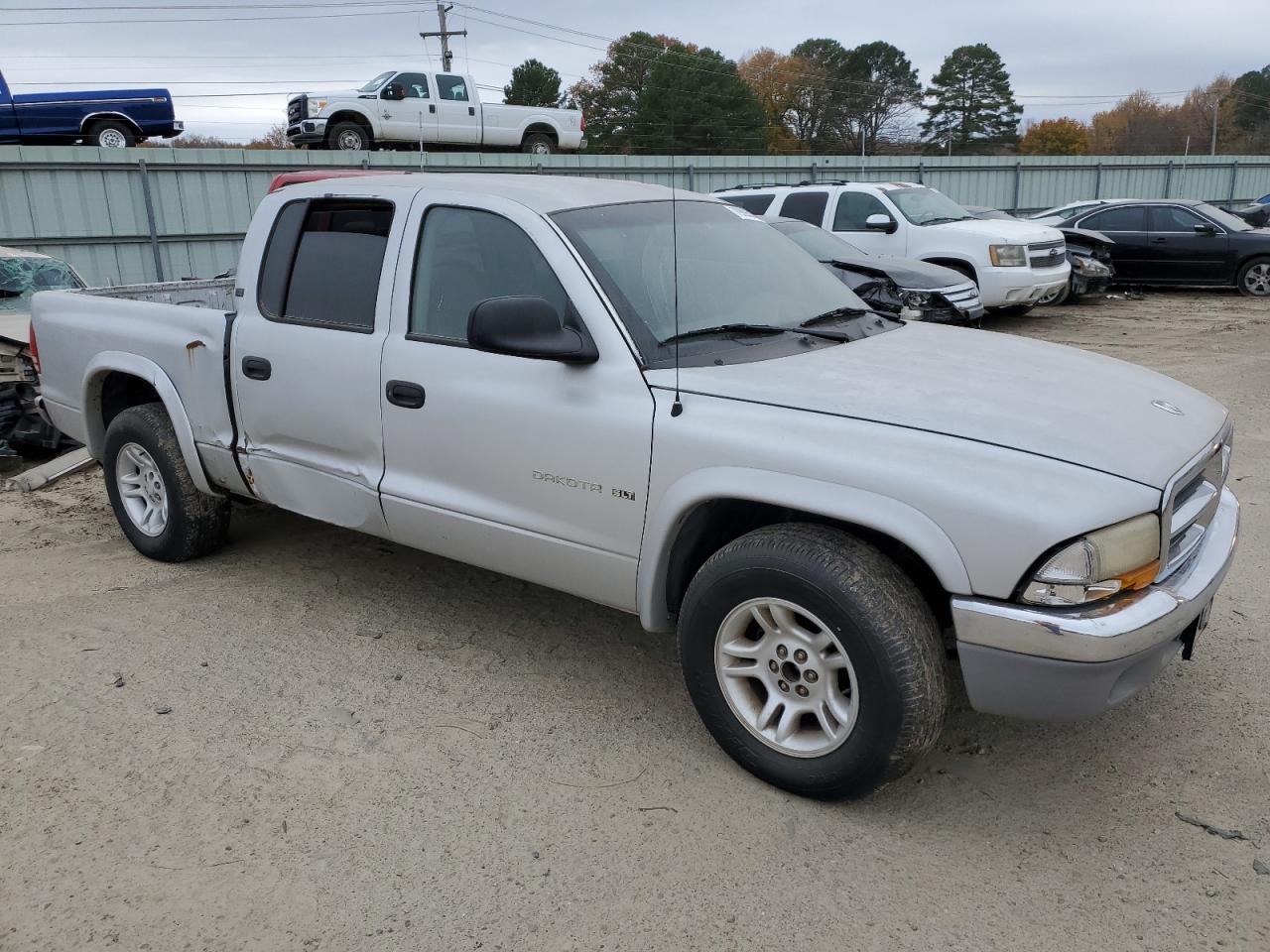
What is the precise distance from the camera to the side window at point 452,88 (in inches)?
848

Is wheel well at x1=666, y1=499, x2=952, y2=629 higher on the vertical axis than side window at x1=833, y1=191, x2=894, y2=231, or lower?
lower

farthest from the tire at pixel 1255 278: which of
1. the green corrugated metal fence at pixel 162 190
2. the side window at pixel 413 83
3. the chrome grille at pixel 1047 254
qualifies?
the side window at pixel 413 83

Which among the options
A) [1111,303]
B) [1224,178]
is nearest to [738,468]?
[1111,303]

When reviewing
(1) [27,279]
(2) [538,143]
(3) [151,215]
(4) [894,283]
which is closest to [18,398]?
Result: (1) [27,279]

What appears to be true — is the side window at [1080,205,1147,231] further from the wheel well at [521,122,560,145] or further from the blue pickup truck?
the blue pickup truck

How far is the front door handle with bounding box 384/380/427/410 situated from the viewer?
3.74 m

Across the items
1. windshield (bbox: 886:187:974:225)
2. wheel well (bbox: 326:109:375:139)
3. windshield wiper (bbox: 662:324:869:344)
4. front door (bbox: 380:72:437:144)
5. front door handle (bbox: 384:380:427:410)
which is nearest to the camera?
windshield wiper (bbox: 662:324:869:344)

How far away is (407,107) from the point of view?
68.3ft

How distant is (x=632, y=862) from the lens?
285cm

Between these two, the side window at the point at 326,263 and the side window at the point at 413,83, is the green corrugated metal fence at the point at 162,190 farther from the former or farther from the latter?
the side window at the point at 326,263

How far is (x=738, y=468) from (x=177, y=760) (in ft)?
6.85

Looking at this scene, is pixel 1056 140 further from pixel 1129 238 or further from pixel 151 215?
pixel 151 215

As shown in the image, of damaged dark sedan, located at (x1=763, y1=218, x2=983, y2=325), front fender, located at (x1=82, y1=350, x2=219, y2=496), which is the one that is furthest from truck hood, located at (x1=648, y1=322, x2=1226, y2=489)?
damaged dark sedan, located at (x1=763, y1=218, x2=983, y2=325)

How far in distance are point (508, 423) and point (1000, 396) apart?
1.60 meters
